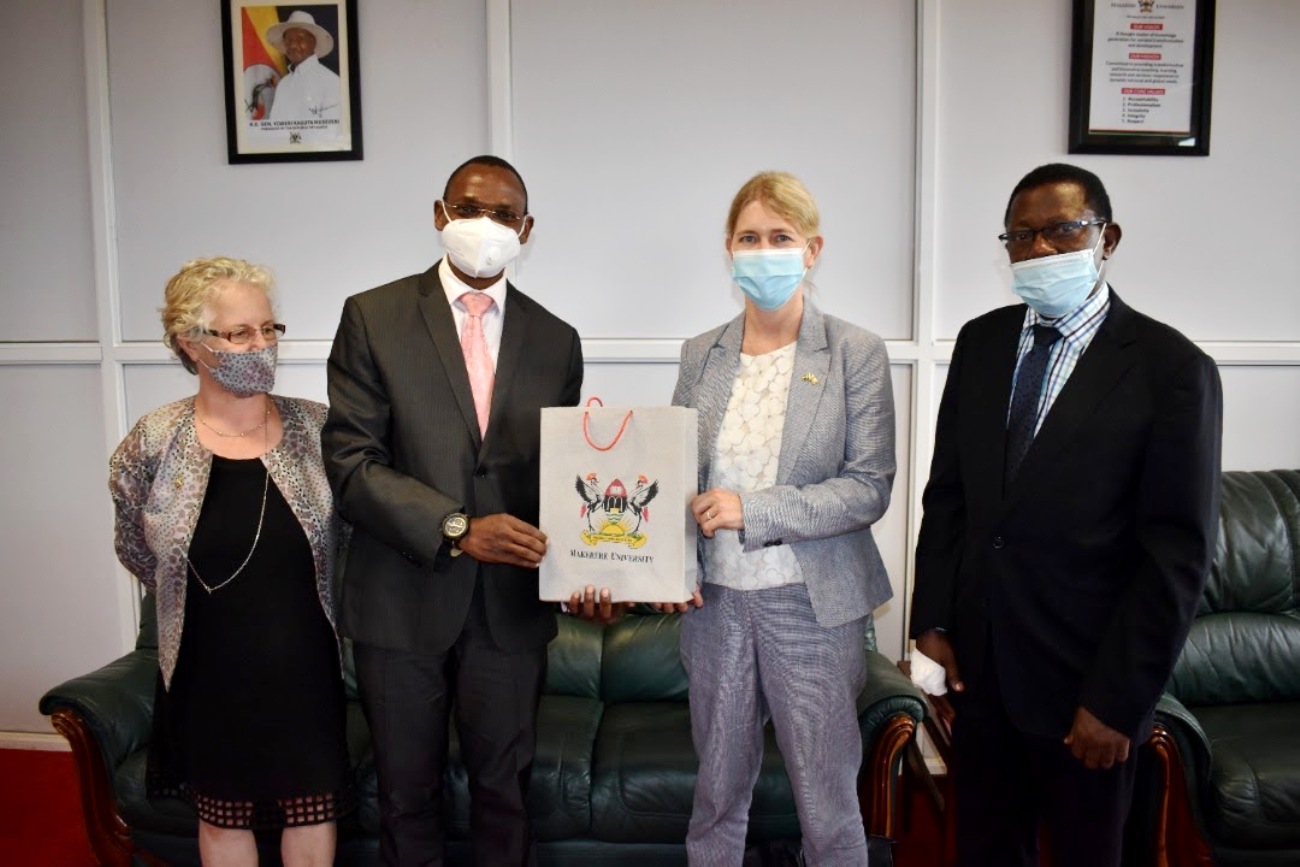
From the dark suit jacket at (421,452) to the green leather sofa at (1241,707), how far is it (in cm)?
162

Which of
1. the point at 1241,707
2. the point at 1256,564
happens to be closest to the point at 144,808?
the point at 1241,707

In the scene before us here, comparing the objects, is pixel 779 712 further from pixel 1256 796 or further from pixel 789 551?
pixel 1256 796

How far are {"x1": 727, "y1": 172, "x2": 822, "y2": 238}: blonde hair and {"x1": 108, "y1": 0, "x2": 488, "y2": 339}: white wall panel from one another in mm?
1518

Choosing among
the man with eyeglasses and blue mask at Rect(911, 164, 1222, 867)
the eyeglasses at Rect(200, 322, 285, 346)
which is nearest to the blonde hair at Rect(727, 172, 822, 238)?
the man with eyeglasses and blue mask at Rect(911, 164, 1222, 867)

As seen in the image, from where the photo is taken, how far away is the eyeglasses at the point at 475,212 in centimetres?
176

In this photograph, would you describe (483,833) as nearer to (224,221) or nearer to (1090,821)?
(1090,821)

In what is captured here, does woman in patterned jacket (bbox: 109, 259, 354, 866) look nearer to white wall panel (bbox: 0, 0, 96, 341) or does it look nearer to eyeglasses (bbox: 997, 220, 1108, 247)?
eyeglasses (bbox: 997, 220, 1108, 247)

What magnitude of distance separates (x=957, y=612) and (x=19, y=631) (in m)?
3.45

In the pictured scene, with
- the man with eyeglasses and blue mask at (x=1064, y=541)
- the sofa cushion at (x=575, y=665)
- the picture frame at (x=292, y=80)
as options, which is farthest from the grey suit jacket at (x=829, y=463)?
the picture frame at (x=292, y=80)

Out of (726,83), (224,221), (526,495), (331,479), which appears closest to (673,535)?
(526,495)

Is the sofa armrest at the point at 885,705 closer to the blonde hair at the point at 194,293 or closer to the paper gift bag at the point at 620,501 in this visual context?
the paper gift bag at the point at 620,501

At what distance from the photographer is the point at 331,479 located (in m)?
1.71

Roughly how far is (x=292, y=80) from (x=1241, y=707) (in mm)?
3619

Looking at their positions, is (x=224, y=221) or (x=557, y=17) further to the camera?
(x=224, y=221)
